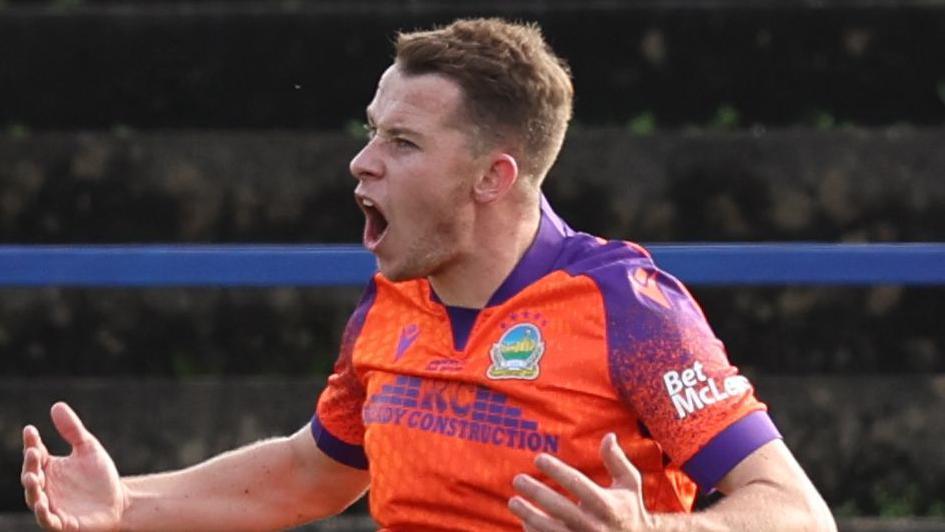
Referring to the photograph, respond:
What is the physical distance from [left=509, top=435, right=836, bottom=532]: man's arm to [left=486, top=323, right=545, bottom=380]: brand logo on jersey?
347 millimetres

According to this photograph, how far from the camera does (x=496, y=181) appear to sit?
3.45 m

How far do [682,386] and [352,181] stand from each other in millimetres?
3046

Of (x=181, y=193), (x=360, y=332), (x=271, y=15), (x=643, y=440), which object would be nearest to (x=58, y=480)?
(x=360, y=332)

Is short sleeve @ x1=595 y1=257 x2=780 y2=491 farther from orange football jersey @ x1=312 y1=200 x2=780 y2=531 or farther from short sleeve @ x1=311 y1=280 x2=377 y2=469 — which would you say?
short sleeve @ x1=311 y1=280 x2=377 y2=469

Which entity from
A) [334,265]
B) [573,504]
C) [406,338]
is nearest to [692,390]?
[573,504]

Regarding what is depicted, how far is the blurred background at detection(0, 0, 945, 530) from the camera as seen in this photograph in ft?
19.2

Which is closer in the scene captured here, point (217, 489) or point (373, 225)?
point (373, 225)

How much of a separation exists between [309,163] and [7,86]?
3.51 ft

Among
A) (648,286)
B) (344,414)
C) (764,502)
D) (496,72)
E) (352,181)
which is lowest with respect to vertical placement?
(352,181)

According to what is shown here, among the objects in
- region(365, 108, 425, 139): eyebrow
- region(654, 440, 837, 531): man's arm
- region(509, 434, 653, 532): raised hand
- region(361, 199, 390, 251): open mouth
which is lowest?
region(654, 440, 837, 531): man's arm

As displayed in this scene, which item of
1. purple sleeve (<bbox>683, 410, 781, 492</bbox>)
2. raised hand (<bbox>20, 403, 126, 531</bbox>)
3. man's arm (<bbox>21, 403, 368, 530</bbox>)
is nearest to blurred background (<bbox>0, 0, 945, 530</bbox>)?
man's arm (<bbox>21, 403, 368, 530</bbox>)

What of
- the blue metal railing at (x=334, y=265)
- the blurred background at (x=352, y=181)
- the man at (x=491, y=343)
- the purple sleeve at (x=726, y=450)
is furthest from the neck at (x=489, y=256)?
the blurred background at (x=352, y=181)

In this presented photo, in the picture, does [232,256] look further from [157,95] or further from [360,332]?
[157,95]

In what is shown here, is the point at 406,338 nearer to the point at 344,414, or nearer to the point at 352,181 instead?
the point at 344,414
